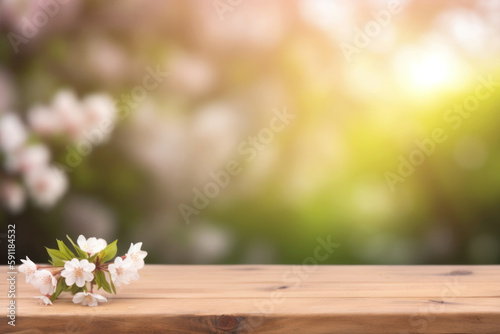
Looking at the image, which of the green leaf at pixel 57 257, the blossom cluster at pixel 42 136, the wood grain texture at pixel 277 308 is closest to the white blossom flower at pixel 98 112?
the blossom cluster at pixel 42 136

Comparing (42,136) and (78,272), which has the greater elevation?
(78,272)

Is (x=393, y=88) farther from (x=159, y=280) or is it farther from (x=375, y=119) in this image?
(x=159, y=280)

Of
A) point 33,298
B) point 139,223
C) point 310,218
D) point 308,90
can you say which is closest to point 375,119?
point 308,90

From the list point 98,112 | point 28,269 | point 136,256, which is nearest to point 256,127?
point 98,112

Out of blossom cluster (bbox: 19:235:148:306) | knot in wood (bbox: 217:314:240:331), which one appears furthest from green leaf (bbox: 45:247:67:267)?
knot in wood (bbox: 217:314:240:331)

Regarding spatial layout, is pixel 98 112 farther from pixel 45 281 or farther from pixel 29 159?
pixel 45 281

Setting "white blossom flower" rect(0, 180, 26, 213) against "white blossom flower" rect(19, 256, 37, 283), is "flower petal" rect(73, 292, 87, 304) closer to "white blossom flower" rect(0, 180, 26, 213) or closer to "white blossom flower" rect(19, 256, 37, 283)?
"white blossom flower" rect(19, 256, 37, 283)

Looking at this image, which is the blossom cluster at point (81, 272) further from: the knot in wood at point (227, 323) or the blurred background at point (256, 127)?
the blurred background at point (256, 127)

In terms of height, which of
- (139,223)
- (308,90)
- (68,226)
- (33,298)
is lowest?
(68,226)
